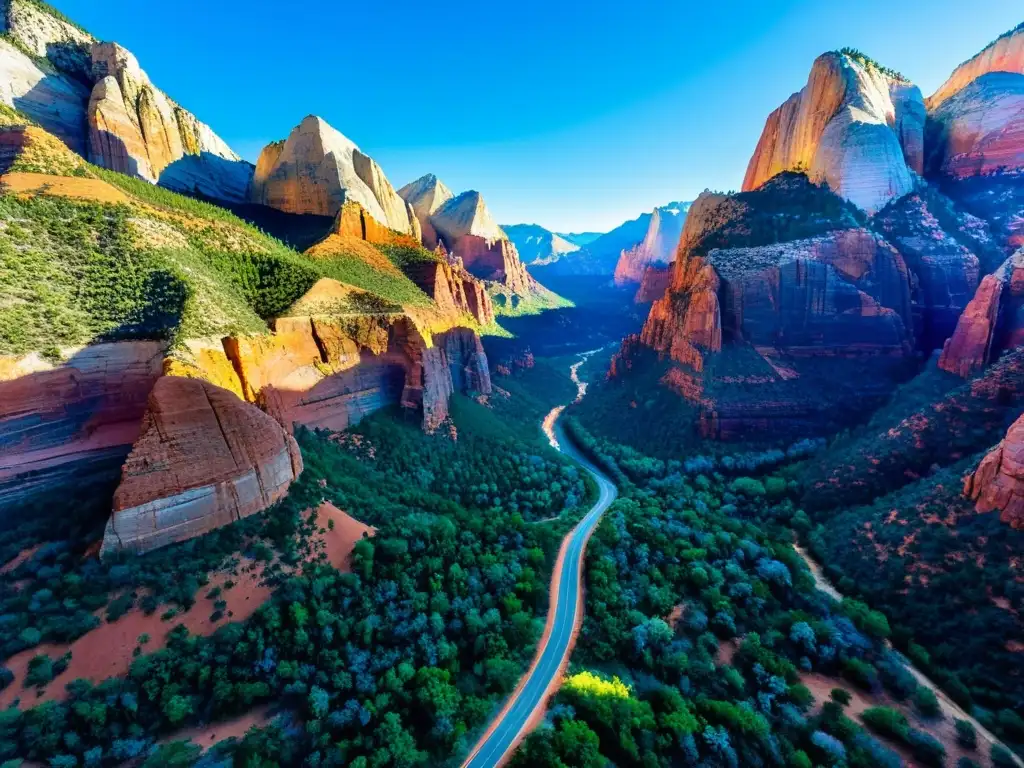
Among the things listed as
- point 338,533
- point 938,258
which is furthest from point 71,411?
point 938,258

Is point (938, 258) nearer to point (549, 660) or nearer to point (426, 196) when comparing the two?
point (549, 660)

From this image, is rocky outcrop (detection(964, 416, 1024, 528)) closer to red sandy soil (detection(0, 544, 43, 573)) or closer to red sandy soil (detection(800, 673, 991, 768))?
red sandy soil (detection(800, 673, 991, 768))

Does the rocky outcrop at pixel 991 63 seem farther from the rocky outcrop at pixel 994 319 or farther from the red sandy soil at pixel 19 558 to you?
the red sandy soil at pixel 19 558

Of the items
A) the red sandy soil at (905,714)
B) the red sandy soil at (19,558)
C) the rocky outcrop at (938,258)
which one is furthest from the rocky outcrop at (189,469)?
the rocky outcrop at (938,258)

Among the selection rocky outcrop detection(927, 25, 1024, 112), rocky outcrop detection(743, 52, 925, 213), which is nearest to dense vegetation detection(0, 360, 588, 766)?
rocky outcrop detection(743, 52, 925, 213)

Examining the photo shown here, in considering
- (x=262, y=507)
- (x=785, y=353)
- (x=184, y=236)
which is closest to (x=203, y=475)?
(x=262, y=507)

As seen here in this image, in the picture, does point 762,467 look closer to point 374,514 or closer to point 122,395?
point 374,514
